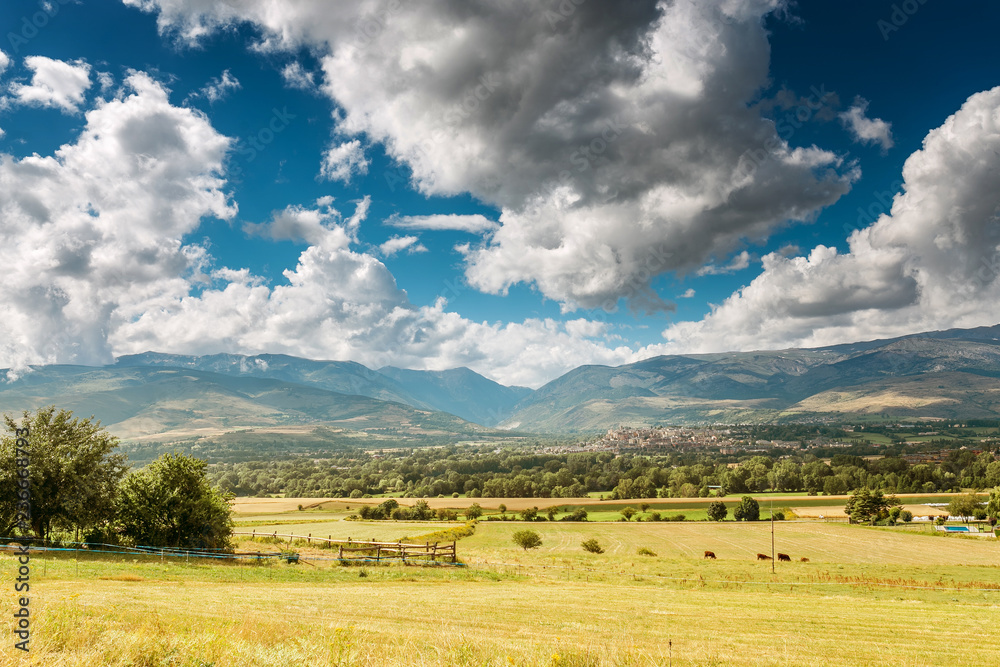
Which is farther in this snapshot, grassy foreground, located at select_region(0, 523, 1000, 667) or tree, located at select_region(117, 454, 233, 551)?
tree, located at select_region(117, 454, 233, 551)

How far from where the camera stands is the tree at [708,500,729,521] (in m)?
104

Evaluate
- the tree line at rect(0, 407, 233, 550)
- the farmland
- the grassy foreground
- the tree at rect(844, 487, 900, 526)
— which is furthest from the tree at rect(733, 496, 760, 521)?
the tree line at rect(0, 407, 233, 550)

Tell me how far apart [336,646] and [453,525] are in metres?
85.0

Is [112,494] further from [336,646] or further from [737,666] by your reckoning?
[737,666]

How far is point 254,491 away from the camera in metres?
183

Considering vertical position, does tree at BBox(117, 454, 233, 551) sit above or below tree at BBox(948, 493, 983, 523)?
above

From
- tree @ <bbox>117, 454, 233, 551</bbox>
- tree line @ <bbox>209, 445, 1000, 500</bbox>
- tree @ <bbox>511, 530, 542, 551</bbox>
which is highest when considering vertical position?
tree @ <bbox>117, 454, 233, 551</bbox>

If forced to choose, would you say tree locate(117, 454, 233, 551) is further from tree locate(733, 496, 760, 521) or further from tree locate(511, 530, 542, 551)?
tree locate(733, 496, 760, 521)

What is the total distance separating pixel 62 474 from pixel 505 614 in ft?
127

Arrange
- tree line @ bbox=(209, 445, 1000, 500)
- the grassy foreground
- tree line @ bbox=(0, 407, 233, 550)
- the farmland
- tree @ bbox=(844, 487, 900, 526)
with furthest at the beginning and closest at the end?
tree line @ bbox=(209, 445, 1000, 500) → tree @ bbox=(844, 487, 900, 526) → tree line @ bbox=(0, 407, 233, 550) → the farmland → the grassy foreground

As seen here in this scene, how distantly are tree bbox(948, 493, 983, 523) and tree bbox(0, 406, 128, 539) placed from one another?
137m

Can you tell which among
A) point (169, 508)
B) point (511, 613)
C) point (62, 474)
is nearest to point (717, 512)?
point (169, 508)

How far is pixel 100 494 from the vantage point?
41500 mm

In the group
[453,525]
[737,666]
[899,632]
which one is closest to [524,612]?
[737,666]
